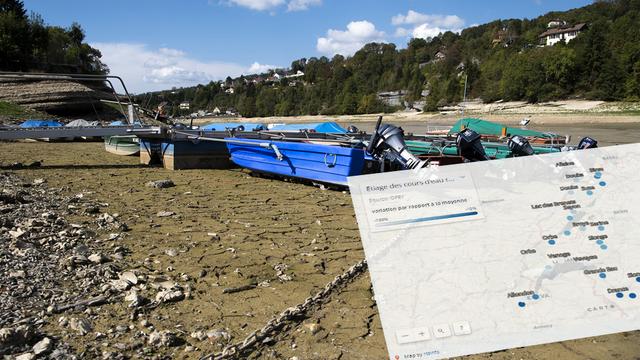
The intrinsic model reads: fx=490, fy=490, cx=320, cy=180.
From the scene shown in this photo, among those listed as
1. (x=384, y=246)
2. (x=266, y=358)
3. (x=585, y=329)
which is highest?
(x=384, y=246)

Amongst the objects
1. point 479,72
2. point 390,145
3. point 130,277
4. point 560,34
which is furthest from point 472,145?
point 560,34

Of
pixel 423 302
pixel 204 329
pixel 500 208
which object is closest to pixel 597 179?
pixel 500 208

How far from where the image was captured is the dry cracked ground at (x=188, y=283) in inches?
143

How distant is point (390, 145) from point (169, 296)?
2.35 m

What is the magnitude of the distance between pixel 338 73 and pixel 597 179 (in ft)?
490

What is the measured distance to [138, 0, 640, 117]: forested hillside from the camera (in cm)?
6894

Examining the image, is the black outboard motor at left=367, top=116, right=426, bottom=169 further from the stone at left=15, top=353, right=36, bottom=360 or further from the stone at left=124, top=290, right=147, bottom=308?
the stone at left=15, top=353, right=36, bottom=360

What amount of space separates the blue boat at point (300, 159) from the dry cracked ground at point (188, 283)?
136cm

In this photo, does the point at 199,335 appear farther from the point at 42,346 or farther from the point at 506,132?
the point at 506,132

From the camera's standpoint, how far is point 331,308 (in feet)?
14.4

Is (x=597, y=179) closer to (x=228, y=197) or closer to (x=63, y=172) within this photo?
(x=228, y=197)

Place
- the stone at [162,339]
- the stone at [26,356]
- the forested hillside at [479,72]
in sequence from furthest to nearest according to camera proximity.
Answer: the forested hillside at [479,72]
the stone at [162,339]
the stone at [26,356]

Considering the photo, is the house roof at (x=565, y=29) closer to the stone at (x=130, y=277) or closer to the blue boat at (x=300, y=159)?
the blue boat at (x=300, y=159)

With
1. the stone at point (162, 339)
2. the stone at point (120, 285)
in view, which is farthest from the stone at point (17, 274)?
the stone at point (162, 339)
